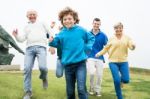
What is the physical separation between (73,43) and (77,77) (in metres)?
0.73

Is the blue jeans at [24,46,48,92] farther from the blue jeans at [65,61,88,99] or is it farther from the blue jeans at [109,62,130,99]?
the blue jeans at [65,61,88,99]

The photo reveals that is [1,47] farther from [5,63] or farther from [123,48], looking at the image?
[123,48]

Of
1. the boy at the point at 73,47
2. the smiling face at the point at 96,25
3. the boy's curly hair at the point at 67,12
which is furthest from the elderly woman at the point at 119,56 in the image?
the boy's curly hair at the point at 67,12

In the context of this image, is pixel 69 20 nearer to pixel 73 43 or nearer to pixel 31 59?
pixel 73 43

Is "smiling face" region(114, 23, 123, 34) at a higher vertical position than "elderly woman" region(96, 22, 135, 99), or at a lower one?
higher

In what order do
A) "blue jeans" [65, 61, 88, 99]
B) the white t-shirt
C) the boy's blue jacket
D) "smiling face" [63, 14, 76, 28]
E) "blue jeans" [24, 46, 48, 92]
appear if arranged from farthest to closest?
1. the white t-shirt
2. "blue jeans" [24, 46, 48, 92]
3. "smiling face" [63, 14, 76, 28]
4. the boy's blue jacket
5. "blue jeans" [65, 61, 88, 99]

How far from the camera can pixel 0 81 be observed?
49.6 feet

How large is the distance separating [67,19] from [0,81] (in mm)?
6325

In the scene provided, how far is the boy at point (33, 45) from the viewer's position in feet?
38.1

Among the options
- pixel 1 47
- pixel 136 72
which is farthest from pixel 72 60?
pixel 136 72

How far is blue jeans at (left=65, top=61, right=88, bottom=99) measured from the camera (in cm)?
924

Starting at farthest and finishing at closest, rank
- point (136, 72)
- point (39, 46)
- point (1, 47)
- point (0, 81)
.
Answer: point (136, 72) → point (1, 47) → point (0, 81) → point (39, 46)

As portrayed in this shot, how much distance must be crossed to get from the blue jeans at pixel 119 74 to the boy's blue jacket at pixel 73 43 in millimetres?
2720

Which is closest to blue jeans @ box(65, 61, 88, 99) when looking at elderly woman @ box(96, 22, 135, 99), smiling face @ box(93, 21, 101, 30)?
elderly woman @ box(96, 22, 135, 99)
